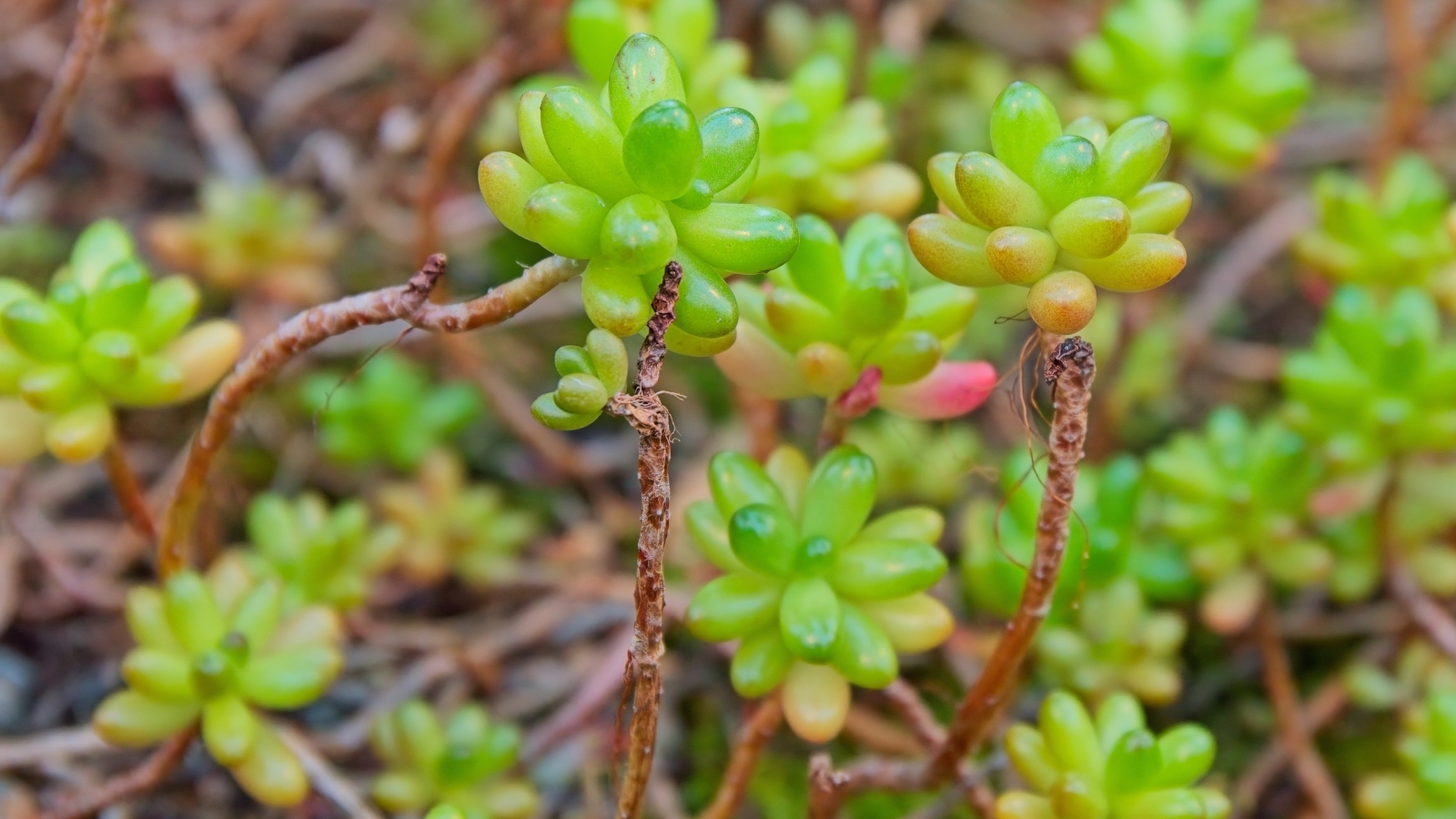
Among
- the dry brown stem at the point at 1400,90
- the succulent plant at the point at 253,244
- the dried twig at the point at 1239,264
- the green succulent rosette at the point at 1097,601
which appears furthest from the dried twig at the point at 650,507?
the dry brown stem at the point at 1400,90

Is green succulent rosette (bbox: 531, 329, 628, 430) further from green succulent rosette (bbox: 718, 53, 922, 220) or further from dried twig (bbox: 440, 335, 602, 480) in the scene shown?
dried twig (bbox: 440, 335, 602, 480)

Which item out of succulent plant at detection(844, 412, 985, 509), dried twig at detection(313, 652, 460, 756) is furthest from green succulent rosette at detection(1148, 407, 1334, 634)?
dried twig at detection(313, 652, 460, 756)

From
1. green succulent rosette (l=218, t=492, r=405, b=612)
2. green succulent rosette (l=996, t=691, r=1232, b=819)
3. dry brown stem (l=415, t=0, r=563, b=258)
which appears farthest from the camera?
dry brown stem (l=415, t=0, r=563, b=258)

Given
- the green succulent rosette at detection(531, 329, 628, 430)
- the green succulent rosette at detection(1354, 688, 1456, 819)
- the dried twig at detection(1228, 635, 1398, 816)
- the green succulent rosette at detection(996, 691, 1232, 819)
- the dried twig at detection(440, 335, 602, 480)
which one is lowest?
the dried twig at detection(1228, 635, 1398, 816)

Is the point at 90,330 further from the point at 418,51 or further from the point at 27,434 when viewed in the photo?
the point at 418,51

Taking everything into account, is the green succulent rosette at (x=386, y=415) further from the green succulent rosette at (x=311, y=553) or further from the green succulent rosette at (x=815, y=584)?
the green succulent rosette at (x=815, y=584)

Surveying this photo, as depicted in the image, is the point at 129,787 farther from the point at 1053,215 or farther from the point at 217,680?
the point at 1053,215
